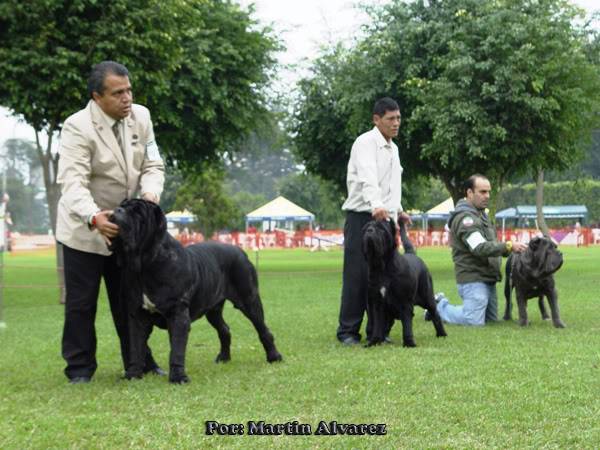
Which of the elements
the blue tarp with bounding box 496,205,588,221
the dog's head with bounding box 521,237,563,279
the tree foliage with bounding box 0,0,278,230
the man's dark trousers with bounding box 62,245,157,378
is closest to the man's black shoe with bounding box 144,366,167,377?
the man's dark trousers with bounding box 62,245,157,378

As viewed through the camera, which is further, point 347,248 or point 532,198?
point 532,198

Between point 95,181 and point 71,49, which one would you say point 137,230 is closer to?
point 95,181

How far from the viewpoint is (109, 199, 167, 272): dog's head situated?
588 centimetres

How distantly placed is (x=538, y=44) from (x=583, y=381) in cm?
1570

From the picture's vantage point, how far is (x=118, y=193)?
6.65m

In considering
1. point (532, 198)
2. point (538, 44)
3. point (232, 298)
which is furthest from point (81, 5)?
point (532, 198)

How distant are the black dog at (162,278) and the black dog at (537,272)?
13.2ft

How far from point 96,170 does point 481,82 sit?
15457 mm

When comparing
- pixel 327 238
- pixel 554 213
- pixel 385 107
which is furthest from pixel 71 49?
pixel 554 213

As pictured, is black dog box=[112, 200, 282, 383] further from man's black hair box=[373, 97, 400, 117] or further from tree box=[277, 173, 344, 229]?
tree box=[277, 173, 344, 229]

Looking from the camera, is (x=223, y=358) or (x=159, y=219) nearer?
(x=159, y=219)

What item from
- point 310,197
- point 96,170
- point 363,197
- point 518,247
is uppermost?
point 310,197

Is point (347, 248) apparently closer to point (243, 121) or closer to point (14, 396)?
point (14, 396)

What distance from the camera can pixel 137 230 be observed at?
5.95 metres
